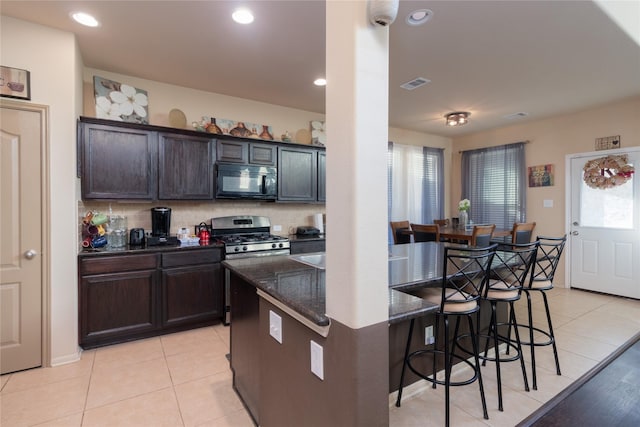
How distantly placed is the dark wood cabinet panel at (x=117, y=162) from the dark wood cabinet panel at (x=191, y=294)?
35.5 inches

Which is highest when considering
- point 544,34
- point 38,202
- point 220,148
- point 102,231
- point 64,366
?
point 544,34

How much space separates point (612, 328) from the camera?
3328mm

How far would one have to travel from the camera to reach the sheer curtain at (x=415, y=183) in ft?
18.9

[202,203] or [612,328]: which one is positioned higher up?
[202,203]

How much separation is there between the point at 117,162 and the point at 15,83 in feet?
3.01

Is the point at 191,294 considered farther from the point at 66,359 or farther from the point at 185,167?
the point at 185,167

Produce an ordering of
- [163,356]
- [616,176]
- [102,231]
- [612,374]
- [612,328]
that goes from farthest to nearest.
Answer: [616,176], [612,328], [102,231], [163,356], [612,374]

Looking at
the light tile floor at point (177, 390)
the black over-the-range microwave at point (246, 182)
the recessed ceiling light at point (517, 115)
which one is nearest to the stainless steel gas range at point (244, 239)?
the black over-the-range microwave at point (246, 182)

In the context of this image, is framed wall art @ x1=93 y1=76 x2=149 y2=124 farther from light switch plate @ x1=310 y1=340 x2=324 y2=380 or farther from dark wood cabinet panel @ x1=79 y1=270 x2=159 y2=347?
light switch plate @ x1=310 y1=340 x2=324 y2=380

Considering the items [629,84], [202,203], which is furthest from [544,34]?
[202,203]

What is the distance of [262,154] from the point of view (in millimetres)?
3977

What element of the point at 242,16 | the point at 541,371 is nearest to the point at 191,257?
the point at 242,16

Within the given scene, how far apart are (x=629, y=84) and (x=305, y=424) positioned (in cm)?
506

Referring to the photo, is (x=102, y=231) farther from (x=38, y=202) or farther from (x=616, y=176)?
(x=616, y=176)
